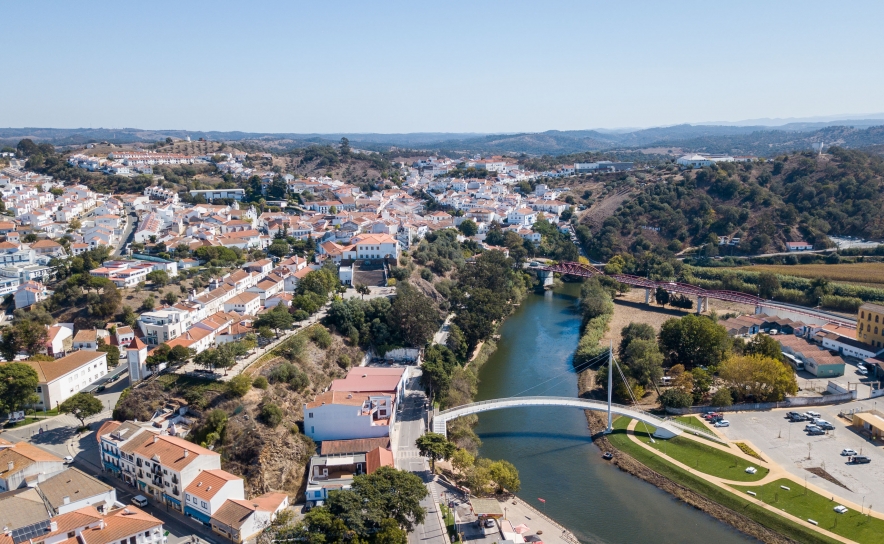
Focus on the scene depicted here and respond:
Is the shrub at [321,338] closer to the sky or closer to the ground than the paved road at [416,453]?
closer to the sky

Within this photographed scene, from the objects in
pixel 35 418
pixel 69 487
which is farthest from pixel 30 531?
pixel 35 418

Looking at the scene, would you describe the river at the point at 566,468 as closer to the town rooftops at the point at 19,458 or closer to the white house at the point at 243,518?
the white house at the point at 243,518

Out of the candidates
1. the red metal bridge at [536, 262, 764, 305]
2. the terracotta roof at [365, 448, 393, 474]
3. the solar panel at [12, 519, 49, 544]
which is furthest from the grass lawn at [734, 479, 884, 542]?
the red metal bridge at [536, 262, 764, 305]

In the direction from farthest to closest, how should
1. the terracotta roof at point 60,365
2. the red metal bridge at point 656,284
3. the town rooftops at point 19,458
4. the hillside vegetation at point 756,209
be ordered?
the hillside vegetation at point 756,209 → the red metal bridge at point 656,284 → the terracotta roof at point 60,365 → the town rooftops at point 19,458

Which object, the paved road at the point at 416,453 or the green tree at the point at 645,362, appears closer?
the paved road at the point at 416,453

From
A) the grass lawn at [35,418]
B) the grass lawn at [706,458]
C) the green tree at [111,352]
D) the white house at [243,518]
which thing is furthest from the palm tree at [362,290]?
the white house at [243,518]

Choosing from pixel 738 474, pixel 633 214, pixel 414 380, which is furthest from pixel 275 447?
pixel 633 214

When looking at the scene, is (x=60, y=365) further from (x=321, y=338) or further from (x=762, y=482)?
(x=762, y=482)

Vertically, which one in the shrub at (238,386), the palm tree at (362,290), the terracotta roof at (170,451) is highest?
the palm tree at (362,290)
